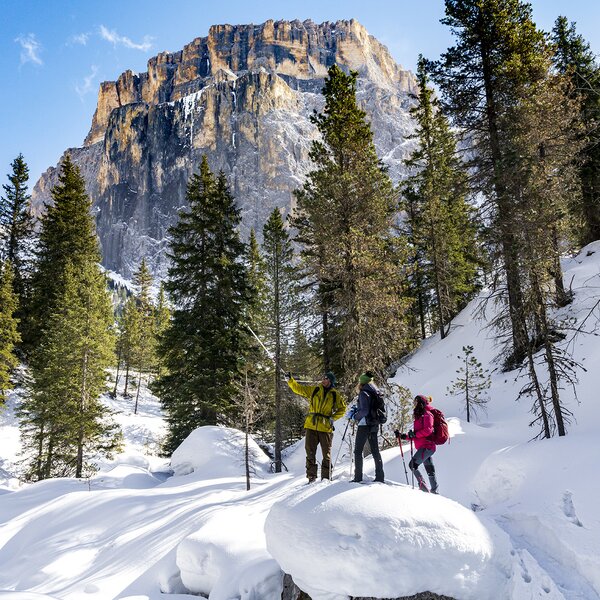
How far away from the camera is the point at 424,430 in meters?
7.73

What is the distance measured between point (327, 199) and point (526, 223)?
283 inches

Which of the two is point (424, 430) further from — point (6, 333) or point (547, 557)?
point (6, 333)

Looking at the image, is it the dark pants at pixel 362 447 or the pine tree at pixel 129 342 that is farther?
the pine tree at pixel 129 342

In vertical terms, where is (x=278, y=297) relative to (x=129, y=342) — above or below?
below

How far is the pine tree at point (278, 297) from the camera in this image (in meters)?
18.8

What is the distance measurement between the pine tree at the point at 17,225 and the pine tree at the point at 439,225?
2905cm

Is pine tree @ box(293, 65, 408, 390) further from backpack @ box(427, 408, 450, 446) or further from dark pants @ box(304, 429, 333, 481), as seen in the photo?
dark pants @ box(304, 429, 333, 481)

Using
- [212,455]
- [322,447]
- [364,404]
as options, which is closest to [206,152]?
[212,455]

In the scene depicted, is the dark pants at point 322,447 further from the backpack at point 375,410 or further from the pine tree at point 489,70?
the pine tree at point 489,70

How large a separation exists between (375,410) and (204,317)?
48.9ft

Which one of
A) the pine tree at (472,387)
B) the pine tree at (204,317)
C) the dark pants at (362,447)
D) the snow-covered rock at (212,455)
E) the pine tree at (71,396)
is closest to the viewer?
the dark pants at (362,447)

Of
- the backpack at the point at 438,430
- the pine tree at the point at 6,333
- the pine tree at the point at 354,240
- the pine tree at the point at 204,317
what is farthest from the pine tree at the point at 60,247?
the backpack at the point at 438,430

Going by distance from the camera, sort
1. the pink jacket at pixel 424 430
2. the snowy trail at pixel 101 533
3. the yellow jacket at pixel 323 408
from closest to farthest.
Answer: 1. the yellow jacket at pixel 323 408
2. the pink jacket at pixel 424 430
3. the snowy trail at pixel 101 533

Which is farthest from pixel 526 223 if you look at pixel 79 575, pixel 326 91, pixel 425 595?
pixel 79 575
